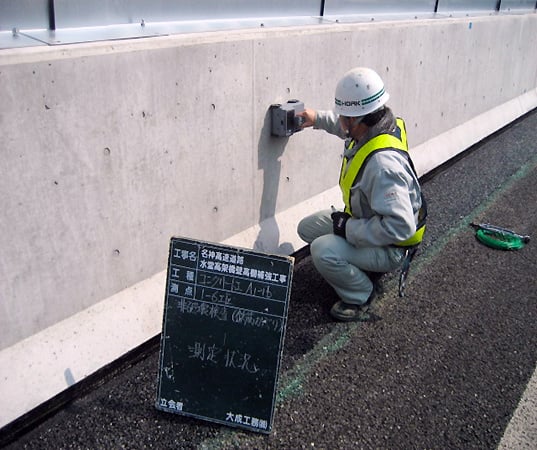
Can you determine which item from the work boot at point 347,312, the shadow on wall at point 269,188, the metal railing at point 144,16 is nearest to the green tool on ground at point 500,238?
the work boot at point 347,312

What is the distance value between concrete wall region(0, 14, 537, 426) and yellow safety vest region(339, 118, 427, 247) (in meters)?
0.72

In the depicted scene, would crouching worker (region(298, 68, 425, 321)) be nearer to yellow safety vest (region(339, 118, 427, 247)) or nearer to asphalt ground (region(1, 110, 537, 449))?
yellow safety vest (region(339, 118, 427, 247))

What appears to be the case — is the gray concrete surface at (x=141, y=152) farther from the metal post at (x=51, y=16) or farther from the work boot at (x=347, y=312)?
the work boot at (x=347, y=312)

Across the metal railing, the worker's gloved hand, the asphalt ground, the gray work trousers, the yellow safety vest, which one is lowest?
the asphalt ground

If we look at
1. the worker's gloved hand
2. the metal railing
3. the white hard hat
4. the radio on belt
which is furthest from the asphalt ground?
the metal railing

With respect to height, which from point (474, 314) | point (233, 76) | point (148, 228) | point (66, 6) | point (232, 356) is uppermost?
point (66, 6)

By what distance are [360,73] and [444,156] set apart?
412 centimetres

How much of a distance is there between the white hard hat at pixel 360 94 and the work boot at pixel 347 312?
1.43 m

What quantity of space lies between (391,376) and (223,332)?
123 centimetres

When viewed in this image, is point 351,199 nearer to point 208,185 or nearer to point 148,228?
point 208,185

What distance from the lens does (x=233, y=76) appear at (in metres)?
4.60

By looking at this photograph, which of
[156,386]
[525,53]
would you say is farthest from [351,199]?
[525,53]

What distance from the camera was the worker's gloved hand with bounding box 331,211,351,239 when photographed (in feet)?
15.7

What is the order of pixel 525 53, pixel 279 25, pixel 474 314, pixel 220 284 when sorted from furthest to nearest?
pixel 525 53 → pixel 279 25 → pixel 474 314 → pixel 220 284
